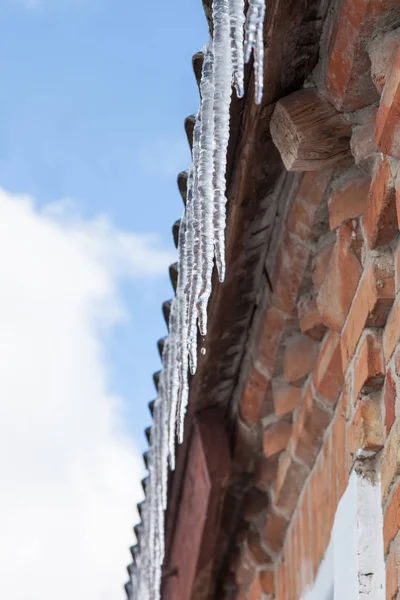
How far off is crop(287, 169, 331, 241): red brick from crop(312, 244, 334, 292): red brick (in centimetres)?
5

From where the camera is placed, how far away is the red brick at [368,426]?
2.31m

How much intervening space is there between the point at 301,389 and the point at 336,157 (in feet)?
2.73

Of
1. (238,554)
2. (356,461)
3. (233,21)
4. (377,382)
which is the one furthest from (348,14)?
(238,554)

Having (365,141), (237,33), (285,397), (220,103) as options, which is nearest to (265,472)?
(285,397)

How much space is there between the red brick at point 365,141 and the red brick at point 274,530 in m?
1.47

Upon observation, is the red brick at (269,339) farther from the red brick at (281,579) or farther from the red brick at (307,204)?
the red brick at (281,579)

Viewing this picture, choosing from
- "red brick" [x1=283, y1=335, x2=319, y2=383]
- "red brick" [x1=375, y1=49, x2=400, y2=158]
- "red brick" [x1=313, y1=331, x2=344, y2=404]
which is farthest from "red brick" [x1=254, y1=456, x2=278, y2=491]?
"red brick" [x1=375, y1=49, x2=400, y2=158]

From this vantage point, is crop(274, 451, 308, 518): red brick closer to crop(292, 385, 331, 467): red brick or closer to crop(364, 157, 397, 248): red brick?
crop(292, 385, 331, 467): red brick

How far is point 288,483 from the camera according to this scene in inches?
130

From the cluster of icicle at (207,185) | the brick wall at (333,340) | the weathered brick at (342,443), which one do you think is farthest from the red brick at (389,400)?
the cluster of icicle at (207,185)

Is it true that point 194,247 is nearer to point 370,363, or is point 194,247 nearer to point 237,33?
point 370,363

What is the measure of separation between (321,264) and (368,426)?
541 mm

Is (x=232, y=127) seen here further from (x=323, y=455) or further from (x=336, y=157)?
(x=323, y=455)

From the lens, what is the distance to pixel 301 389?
3.09 metres
